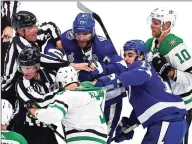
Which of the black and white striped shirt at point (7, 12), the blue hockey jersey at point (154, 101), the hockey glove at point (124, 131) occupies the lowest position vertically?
the hockey glove at point (124, 131)

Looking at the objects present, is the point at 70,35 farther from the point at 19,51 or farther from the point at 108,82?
the point at 108,82

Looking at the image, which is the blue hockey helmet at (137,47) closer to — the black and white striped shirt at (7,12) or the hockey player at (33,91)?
the hockey player at (33,91)

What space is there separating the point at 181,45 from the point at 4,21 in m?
1.12

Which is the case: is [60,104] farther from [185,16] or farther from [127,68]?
[185,16]

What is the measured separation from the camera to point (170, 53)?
4473 millimetres

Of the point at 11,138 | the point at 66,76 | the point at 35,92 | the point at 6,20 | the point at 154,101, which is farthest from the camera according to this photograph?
the point at 6,20

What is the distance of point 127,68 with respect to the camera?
430cm

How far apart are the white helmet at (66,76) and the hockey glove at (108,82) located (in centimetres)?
21

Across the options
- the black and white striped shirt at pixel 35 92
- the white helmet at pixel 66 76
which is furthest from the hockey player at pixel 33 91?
the white helmet at pixel 66 76

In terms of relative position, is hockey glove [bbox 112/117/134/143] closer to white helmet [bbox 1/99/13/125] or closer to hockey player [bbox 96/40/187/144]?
hockey player [bbox 96/40/187/144]

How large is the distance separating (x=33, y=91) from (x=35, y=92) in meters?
0.02

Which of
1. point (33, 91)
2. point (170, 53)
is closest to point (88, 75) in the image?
point (33, 91)

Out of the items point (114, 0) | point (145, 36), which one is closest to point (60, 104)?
point (145, 36)

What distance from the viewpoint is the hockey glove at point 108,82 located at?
159 inches
